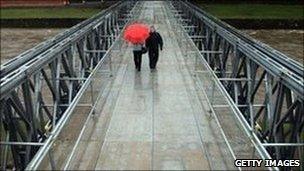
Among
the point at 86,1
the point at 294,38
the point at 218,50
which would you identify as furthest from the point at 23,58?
the point at 86,1

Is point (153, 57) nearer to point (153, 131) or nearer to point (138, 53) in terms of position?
point (138, 53)

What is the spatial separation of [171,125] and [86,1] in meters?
50.1

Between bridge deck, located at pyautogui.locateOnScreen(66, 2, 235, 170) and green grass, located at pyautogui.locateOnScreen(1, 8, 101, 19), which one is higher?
bridge deck, located at pyautogui.locateOnScreen(66, 2, 235, 170)

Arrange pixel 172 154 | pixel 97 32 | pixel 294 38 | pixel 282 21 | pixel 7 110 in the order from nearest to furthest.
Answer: pixel 7 110 < pixel 172 154 < pixel 97 32 < pixel 294 38 < pixel 282 21

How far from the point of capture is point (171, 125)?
11.0 m

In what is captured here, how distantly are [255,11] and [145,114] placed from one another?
39.4 meters

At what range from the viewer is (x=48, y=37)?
133ft

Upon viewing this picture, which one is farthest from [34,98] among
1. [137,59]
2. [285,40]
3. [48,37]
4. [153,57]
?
[48,37]

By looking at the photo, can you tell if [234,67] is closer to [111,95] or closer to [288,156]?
[111,95]

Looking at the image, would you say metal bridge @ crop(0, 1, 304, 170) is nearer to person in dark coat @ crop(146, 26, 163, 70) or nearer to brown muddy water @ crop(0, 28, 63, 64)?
person in dark coat @ crop(146, 26, 163, 70)

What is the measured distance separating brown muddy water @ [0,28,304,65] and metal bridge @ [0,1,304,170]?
17.9 meters

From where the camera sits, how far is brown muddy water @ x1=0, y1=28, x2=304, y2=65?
33.7 m

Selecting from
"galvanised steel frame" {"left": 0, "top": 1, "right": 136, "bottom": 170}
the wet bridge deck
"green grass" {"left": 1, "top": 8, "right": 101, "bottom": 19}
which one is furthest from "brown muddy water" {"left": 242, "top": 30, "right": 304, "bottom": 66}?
"galvanised steel frame" {"left": 0, "top": 1, "right": 136, "bottom": 170}

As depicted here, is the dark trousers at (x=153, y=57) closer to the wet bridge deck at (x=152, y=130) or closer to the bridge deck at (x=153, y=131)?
the wet bridge deck at (x=152, y=130)
